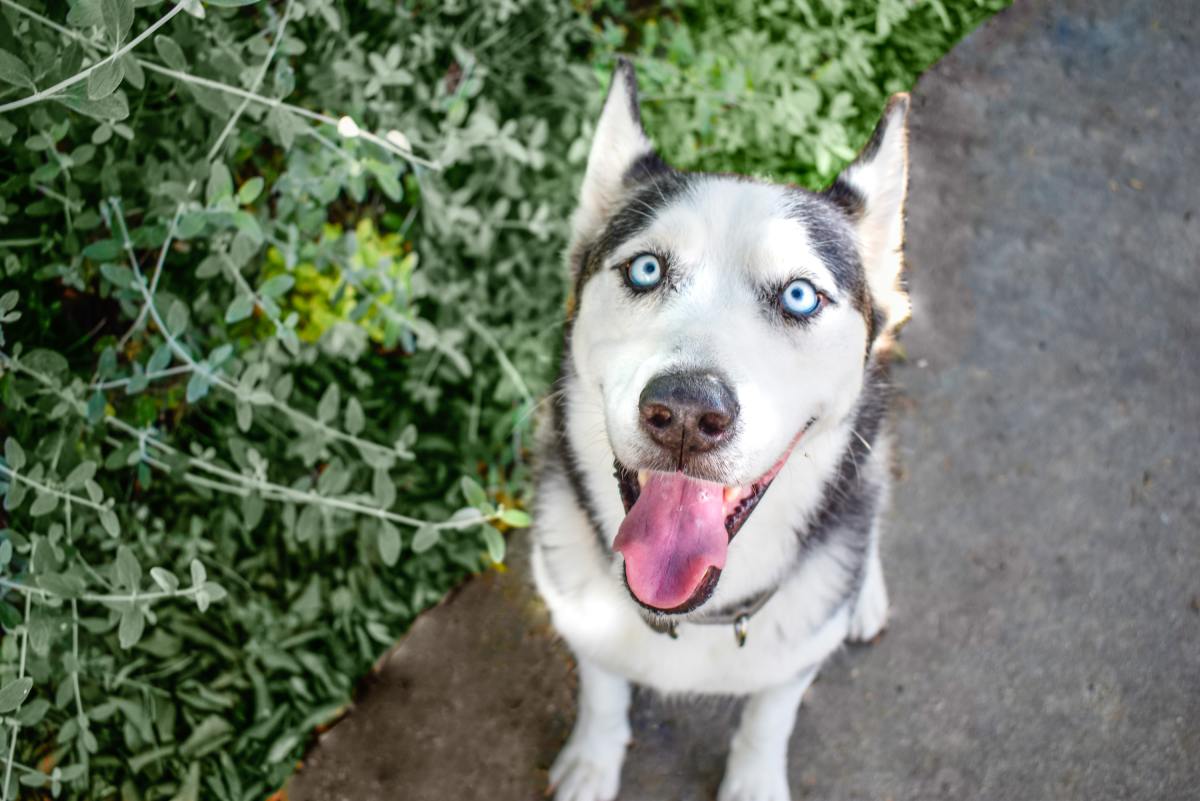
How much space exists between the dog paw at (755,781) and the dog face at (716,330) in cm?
113

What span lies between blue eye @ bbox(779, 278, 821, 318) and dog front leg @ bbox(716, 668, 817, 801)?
1.27 m

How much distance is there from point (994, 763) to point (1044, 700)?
320mm

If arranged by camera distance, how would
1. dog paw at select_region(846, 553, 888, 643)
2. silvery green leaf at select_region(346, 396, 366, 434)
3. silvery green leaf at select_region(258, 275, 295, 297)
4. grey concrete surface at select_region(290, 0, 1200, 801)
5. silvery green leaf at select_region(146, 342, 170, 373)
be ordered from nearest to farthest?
silvery green leaf at select_region(146, 342, 170, 373), silvery green leaf at select_region(258, 275, 295, 297), silvery green leaf at select_region(346, 396, 366, 434), grey concrete surface at select_region(290, 0, 1200, 801), dog paw at select_region(846, 553, 888, 643)

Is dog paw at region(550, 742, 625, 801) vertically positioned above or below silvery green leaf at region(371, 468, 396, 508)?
below

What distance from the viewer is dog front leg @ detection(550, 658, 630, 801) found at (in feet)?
9.96

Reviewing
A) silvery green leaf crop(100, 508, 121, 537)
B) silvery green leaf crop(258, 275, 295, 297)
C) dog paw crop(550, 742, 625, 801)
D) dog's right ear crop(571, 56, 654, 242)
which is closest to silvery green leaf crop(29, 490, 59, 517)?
silvery green leaf crop(100, 508, 121, 537)

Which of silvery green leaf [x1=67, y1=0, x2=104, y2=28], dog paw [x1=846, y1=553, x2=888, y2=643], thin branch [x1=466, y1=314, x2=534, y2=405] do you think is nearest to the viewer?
silvery green leaf [x1=67, y1=0, x2=104, y2=28]

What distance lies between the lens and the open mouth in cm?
223

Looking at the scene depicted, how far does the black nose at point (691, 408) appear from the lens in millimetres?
1948

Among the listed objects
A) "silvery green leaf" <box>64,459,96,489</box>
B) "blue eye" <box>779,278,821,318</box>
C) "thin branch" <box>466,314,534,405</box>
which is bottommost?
Result: "thin branch" <box>466,314,534,405</box>

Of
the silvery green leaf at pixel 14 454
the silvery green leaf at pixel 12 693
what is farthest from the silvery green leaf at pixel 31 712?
the silvery green leaf at pixel 14 454

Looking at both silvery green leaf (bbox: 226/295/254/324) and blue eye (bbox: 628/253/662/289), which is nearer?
blue eye (bbox: 628/253/662/289)

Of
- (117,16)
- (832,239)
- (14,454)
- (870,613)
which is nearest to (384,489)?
(14,454)

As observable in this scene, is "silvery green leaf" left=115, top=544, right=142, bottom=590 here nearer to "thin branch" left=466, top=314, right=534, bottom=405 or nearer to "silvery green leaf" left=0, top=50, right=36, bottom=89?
"silvery green leaf" left=0, top=50, right=36, bottom=89
